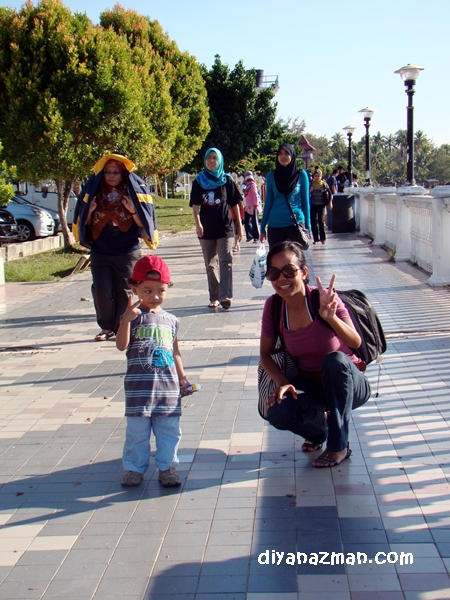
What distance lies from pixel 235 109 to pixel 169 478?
37.6 m

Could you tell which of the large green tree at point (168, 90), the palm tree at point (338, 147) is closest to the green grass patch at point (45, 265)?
the large green tree at point (168, 90)

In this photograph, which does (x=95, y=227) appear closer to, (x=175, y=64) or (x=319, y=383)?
(x=319, y=383)

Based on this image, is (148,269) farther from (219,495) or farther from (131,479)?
(219,495)

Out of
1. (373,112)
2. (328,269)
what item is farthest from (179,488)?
(373,112)

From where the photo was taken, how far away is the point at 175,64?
31250 mm

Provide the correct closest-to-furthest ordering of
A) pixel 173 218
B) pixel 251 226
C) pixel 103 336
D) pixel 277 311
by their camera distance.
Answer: pixel 277 311 < pixel 103 336 < pixel 251 226 < pixel 173 218

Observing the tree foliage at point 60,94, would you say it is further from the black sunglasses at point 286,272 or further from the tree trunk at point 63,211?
the black sunglasses at point 286,272

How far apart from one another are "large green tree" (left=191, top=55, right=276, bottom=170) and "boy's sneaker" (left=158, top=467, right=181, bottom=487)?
36467 mm

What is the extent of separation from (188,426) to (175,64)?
28.4m

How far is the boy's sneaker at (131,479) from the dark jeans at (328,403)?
821mm

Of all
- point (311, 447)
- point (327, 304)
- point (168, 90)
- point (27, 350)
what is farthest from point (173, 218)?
point (327, 304)

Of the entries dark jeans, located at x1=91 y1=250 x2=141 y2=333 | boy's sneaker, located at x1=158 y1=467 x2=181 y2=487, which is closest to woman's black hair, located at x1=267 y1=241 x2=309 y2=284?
boy's sneaker, located at x1=158 y1=467 x2=181 y2=487

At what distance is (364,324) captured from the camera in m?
4.28

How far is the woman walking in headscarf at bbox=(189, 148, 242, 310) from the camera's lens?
9.16m
